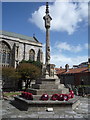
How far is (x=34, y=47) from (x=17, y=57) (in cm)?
918

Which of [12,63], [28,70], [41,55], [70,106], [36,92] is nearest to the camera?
[70,106]

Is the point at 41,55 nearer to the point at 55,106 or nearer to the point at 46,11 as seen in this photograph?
the point at 46,11

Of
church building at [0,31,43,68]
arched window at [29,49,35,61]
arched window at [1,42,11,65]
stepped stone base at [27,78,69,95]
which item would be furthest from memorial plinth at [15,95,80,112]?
arched window at [29,49,35,61]

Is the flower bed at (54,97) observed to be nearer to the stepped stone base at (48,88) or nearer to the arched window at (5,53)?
the stepped stone base at (48,88)

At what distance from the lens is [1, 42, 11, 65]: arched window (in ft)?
134

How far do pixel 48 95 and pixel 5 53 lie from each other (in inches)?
1313

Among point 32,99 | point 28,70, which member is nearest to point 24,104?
point 32,99

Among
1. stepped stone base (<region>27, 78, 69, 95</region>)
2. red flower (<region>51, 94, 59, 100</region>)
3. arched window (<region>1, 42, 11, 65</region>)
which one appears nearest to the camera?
red flower (<region>51, 94, 59, 100</region>)

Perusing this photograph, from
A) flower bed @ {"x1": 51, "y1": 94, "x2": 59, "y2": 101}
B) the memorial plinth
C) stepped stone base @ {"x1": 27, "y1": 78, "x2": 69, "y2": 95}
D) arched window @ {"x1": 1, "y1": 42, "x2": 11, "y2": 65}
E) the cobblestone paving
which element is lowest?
the cobblestone paving

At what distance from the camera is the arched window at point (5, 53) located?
134 feet

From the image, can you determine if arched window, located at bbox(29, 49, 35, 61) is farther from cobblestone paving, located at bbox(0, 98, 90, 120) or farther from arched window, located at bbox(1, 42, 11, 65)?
cobblestone paving, located at bbox(0, 98, 90, 120)

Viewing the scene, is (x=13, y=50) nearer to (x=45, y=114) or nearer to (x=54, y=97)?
(x=54, y=97)

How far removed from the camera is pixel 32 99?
10414mm

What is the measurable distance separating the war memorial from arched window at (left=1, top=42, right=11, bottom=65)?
95.4ft
